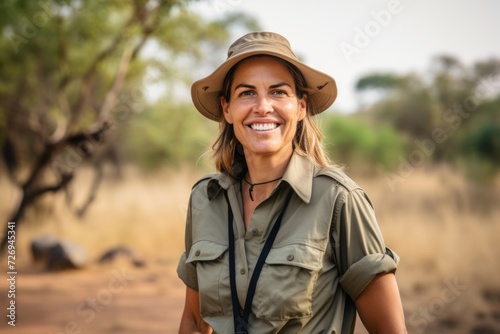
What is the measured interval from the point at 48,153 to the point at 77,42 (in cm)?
419

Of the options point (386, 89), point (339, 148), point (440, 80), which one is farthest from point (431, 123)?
point (386, 89)

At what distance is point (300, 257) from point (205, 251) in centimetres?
40

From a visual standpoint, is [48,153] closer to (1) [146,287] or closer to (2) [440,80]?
(1) [146,287]

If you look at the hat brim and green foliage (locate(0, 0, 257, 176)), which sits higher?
green foliage (locate(0, 0, 257, 176))

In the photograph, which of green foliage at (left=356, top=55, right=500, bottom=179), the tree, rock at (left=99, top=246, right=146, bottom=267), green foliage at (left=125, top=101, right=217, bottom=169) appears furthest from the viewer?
green foliage at (left=125, top=101, right=217, bottom=169)

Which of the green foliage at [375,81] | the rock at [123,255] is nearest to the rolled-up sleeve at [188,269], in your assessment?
the rock at [123,255]

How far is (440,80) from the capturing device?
24203 mm

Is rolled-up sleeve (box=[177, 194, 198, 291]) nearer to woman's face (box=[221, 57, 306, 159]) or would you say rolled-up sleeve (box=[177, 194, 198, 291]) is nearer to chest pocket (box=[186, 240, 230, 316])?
chest pocket (box=[186, 240, 230, 316])

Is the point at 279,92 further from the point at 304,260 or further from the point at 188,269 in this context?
the point at 188,269

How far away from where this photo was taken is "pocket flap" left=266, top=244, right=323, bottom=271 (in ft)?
6.33

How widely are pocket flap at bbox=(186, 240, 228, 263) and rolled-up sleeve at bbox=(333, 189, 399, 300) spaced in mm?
427

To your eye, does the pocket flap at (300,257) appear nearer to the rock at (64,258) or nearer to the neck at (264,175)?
the neck at (264,175)

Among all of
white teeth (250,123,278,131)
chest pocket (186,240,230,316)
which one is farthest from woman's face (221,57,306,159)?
chest pocket (186,240,230,316)

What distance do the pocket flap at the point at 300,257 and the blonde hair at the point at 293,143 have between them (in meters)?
0.42
